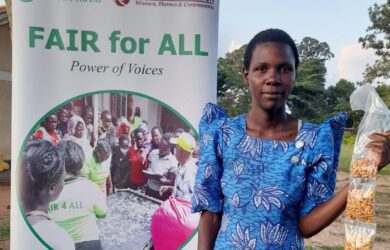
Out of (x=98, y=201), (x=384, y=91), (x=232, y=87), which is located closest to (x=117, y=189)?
(x=98, y=201)

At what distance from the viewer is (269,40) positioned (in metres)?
1.37

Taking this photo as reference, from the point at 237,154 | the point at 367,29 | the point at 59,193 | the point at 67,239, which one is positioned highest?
the point at 367,29

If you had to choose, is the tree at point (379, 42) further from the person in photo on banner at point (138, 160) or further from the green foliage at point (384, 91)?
the person in photo on banner at point (138, 160)

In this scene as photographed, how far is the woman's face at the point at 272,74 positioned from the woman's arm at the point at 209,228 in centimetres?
34

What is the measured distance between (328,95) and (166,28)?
31.4 m

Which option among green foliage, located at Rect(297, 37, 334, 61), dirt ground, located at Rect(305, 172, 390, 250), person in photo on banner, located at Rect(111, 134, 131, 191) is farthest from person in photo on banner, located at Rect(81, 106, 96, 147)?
green foliage, located at Rect(297, 37, 334, 61)

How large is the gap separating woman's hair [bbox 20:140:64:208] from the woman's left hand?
1668 millimetres

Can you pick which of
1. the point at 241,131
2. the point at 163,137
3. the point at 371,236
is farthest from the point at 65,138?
the point at 371,236

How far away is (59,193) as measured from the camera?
247cm

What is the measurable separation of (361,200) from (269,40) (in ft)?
1.56

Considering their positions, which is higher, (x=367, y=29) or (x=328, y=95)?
(x=367, y=29)

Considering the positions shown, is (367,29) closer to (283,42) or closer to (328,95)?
(328,95)

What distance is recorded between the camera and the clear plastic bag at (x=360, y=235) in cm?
120

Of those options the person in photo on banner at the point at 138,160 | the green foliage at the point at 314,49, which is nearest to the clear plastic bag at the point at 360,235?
the person in photo on banner at the point at 138,160
